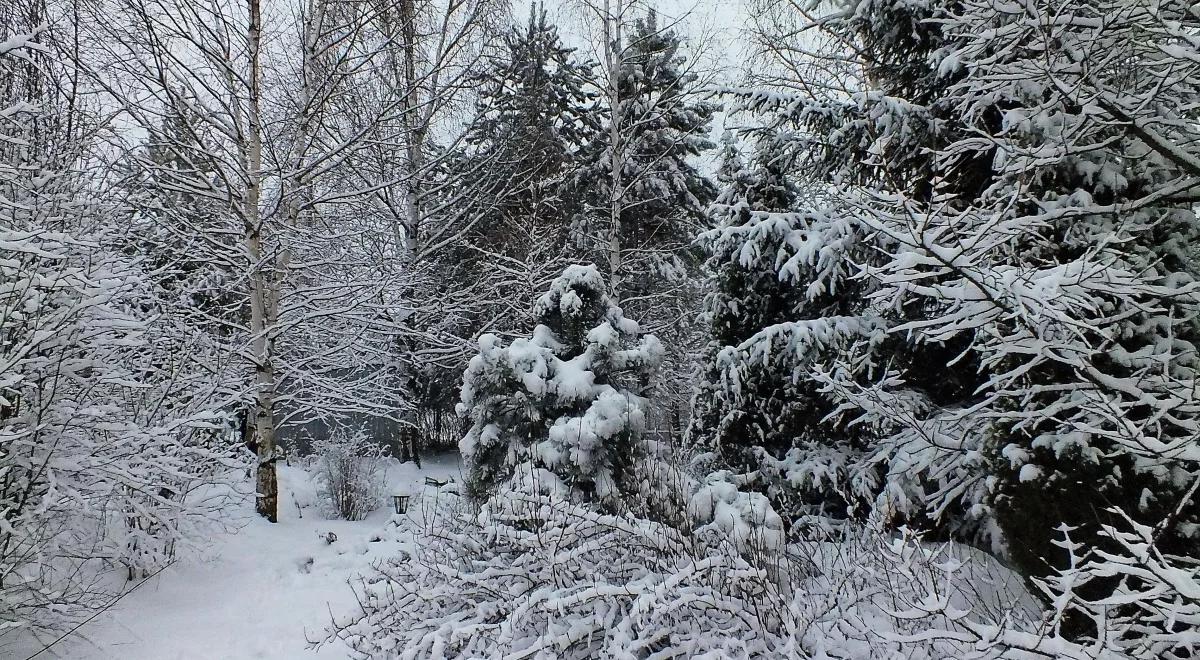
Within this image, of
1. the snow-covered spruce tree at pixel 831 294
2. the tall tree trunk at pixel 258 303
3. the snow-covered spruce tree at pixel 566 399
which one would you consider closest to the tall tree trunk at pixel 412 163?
the tall tree trunk at pixel 258 303

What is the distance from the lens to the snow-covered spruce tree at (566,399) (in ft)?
16.4

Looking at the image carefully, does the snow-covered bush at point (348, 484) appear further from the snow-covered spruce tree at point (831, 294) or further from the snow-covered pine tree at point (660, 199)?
the snow-covered pine tree at point (660, 199)

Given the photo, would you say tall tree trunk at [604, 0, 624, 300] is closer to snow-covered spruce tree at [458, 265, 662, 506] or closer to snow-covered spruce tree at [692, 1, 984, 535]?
snow-covered spruce tree at [692, 1, 984, 535]

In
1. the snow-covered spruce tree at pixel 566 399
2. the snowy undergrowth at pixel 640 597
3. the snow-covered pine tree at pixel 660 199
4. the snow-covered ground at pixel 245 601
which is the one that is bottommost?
the snow-covered ground at pixel 245 601

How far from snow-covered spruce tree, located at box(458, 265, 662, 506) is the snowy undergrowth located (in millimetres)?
1047

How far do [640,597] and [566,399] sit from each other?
2.47 meters

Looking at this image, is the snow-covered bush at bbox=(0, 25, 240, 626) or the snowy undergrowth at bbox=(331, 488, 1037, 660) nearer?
the snowy undergrowth at bbox=(331, 488, 1037, 660)

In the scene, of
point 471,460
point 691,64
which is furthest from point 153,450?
point 691,64

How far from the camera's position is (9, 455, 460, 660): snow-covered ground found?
4348 mm

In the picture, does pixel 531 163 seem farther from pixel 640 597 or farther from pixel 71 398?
pixel 640 597

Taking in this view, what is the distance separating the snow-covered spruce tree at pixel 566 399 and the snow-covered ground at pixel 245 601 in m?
0.83

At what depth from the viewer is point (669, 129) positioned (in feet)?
47.0

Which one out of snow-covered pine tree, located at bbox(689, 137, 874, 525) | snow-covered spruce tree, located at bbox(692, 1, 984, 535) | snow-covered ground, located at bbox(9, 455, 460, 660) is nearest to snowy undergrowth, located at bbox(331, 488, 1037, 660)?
snow-covered ground, located at bbox(9, 455, 460, 660)

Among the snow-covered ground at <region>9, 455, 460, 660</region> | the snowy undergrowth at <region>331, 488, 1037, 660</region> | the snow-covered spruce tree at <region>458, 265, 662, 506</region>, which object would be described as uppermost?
the snow-covered spruce tree at <region>458, 265, 662, 506</region>
